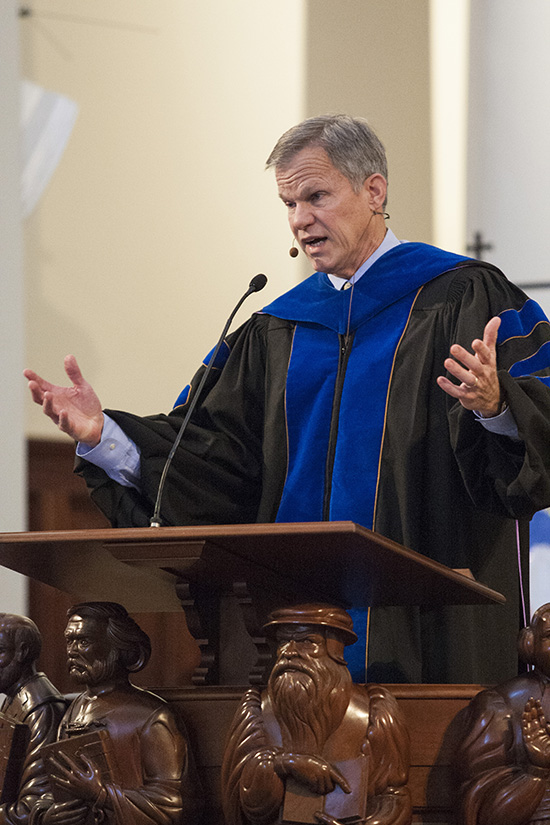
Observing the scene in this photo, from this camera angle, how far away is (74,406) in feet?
9.52

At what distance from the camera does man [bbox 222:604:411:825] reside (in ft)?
6.70

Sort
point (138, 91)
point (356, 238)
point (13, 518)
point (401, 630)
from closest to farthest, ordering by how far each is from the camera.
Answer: point (401, 630)
point (356, 238)
point (13, 518)
point (138, 91)

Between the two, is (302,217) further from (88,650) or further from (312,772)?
(312,772)

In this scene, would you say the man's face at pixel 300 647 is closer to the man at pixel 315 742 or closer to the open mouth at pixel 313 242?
the man at pixel 315 742

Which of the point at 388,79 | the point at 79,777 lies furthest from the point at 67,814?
the point at 388,79

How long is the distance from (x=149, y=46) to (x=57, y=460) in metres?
3.03

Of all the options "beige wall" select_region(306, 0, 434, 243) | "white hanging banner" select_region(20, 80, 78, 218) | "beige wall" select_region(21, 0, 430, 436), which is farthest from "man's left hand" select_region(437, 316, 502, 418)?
"beige wall" select_region(306, 0, 434, 243)

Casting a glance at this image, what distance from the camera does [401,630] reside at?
108 inches

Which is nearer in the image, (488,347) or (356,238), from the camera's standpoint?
(488,347)

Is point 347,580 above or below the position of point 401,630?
above

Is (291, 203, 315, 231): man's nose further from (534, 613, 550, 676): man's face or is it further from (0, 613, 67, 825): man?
(534, 613, 550, 676): man's face

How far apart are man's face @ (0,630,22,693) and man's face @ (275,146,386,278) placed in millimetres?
1382

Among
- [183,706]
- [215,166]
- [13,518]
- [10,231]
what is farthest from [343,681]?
[215,166]

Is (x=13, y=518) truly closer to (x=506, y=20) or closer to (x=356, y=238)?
(x=356, y=238)
